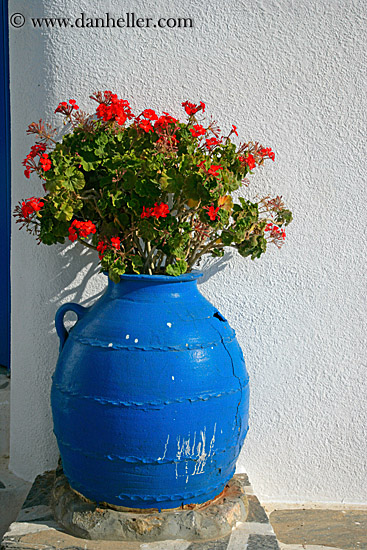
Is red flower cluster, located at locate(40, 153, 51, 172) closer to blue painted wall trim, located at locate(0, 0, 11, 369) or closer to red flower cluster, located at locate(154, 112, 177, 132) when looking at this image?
red flower cluster, located at locate(154, 112, 177, 132)

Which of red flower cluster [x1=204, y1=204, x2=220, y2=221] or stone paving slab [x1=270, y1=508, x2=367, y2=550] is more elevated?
red flower cluster [x1=204, y1=204, x2=220, y2=221]

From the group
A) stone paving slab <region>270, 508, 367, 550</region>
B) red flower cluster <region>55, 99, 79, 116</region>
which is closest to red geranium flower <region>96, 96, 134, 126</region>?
red flower cluster <region>55, 99, 79, 116</region>

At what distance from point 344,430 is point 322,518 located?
0.40 meters

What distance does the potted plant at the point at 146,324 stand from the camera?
7.02 feet

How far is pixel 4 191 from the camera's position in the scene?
151 inches

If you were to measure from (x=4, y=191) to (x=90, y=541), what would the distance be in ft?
7.63

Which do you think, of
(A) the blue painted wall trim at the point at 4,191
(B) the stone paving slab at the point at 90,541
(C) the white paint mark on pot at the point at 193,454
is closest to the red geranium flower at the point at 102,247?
(C) the white paint mark on pot at the point at 193,454

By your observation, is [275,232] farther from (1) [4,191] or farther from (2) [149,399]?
(1) [4,191]

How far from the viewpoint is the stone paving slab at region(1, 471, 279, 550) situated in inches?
86.4

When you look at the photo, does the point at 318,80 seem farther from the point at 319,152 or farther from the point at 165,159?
the point at 165,159

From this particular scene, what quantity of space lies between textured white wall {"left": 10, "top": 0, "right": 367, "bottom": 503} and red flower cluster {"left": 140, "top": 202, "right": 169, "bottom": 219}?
1.88 feet

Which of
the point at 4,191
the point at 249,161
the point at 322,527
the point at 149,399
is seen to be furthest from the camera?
the point at 4,191

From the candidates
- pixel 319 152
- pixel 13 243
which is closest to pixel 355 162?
pixel 319 152

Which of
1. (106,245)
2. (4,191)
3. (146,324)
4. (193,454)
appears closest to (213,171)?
(106,245)
